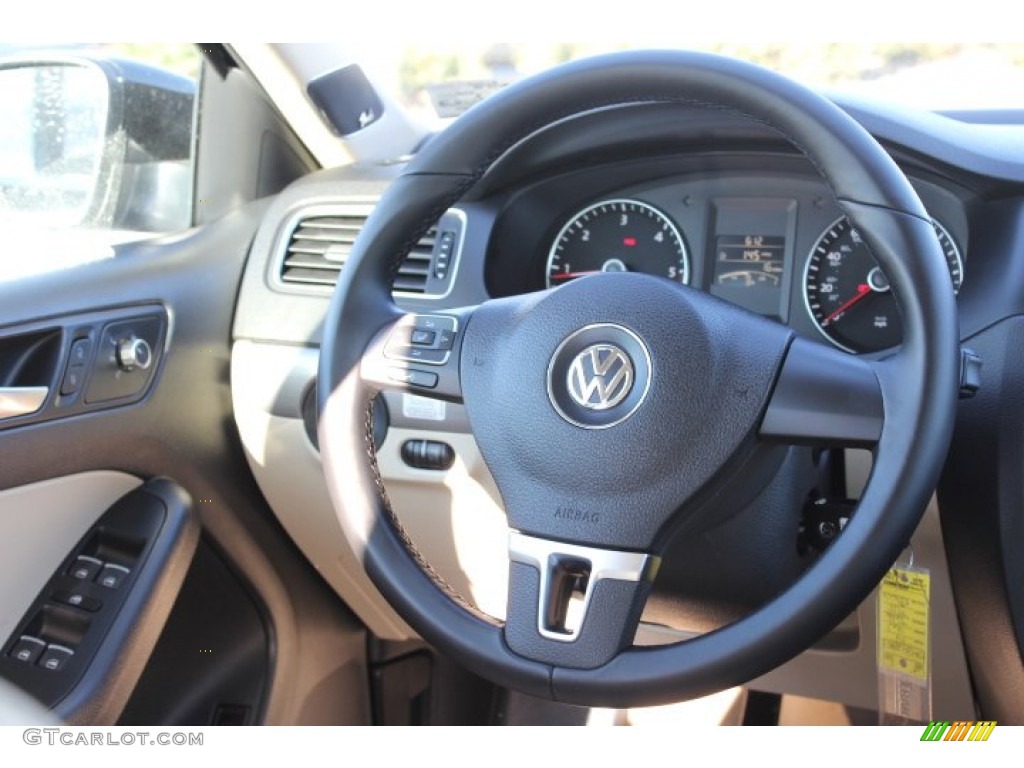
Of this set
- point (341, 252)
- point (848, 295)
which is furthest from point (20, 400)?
point (848, 295)

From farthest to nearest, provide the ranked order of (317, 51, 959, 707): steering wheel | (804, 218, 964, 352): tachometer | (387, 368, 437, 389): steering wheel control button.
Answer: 1. (804, 218, 964, 352): tachometer
2. (387, 368, 437, 389): steering wheel control button
3. (317, 51, 959, 707): steering wheel

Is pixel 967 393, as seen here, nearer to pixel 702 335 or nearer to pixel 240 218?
pixel 702 335

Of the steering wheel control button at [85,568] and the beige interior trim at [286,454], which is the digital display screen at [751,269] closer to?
the beige interior trim at [286,454]

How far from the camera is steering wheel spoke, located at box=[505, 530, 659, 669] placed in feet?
3.30

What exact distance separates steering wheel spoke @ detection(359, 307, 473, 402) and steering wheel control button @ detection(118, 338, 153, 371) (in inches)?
20.4

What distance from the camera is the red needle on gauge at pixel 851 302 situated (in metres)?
1.43

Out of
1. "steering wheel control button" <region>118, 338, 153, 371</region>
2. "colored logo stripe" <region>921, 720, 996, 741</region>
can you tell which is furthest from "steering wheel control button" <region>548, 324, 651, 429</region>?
"steering wheel control button" <region>118, 338, 153, 371</region>

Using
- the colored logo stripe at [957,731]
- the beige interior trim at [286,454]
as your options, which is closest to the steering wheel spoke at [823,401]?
the colored logo stripe at [957,731]

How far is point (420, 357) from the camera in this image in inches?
46.4

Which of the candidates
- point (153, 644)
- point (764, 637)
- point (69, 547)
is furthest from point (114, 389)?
point (764, 637)

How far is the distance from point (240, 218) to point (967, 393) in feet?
3.85

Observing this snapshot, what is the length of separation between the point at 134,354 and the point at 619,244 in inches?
27.8

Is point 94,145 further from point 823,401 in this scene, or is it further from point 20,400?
point 823,401

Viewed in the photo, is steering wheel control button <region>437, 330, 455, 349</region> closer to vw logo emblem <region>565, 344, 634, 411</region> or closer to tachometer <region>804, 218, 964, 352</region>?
vw logo emblem <region>565, 344, 634, 411</region>
